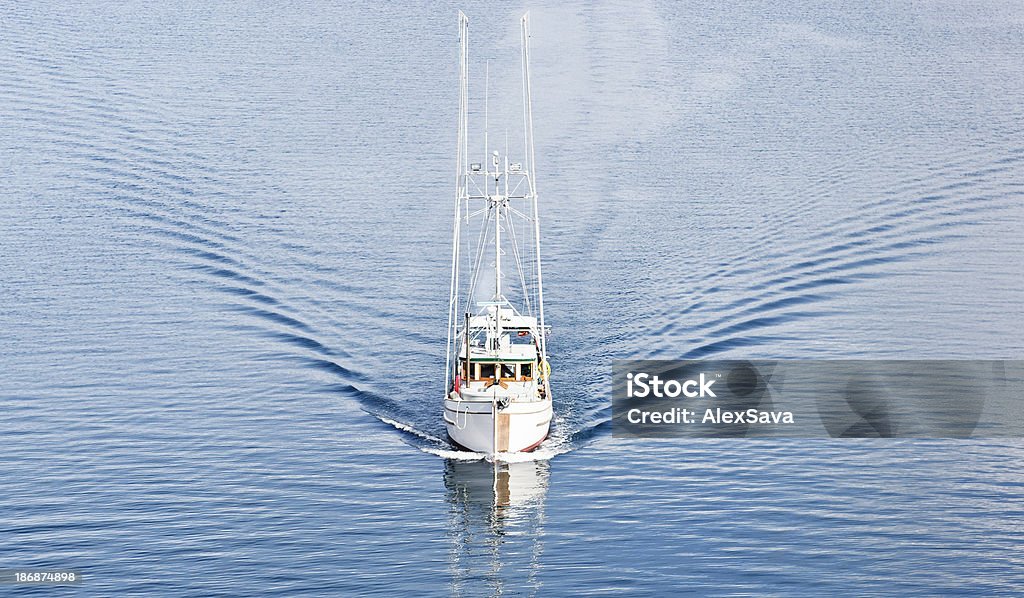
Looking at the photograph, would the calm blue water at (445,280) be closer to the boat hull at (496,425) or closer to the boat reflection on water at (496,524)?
the boat reflection on water at (496,524)

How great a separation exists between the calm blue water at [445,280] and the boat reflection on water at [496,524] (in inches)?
7.9

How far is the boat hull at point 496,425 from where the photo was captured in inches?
2274

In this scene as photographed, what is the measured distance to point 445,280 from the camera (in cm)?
8250

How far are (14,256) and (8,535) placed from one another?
41942 millimetres

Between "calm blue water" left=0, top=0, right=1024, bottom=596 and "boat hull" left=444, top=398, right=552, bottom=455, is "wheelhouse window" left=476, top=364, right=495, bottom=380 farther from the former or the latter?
"calm blue water" left=0, top=0, right=1024, bottom=596

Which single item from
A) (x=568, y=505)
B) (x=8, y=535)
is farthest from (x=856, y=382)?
(x=8, y=535)

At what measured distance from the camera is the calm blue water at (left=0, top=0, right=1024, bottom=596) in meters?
49.7

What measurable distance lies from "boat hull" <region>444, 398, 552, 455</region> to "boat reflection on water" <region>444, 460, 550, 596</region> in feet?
2.77

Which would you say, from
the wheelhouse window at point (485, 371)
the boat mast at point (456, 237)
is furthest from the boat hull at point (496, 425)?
the boat mast at point (456, 237)

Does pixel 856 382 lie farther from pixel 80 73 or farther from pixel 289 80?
pixel 80 73

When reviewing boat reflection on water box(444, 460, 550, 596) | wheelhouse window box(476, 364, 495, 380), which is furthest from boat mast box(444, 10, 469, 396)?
boat reflection on water box(444, 460, 550, 596)

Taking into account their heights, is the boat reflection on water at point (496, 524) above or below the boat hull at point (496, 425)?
below

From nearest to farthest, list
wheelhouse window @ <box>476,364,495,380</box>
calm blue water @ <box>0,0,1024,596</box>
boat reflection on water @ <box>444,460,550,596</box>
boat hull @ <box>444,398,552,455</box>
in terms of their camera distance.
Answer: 1. boat reflection on water @ <box>444,460,550,596</box>
2. calm blue water @ <box>0,0,1024,596</box>
3. boat hull @ <box>444,398,552,455</box>
4. wheelhouse window @ <box>476,364,495,380</box>

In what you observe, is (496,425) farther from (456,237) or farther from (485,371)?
(456,237)
